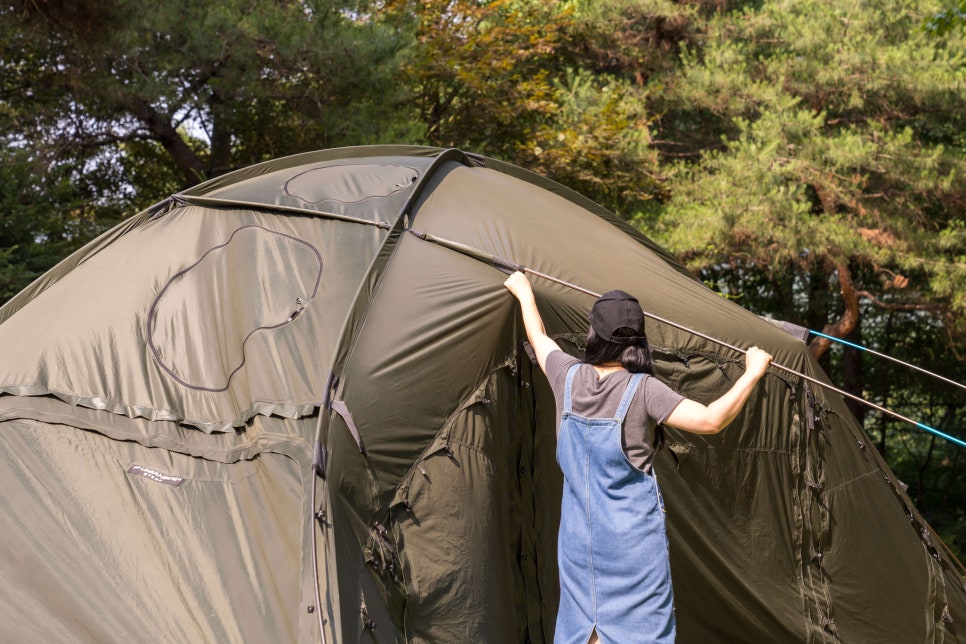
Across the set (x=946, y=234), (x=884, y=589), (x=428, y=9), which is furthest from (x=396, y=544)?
(x=428, y=9)

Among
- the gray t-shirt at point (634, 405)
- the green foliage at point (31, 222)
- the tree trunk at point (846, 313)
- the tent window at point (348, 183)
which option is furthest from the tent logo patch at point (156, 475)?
the tree trunk at point (846, 313)

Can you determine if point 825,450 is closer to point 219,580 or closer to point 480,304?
point 480,304

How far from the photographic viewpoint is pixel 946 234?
9.83 meters

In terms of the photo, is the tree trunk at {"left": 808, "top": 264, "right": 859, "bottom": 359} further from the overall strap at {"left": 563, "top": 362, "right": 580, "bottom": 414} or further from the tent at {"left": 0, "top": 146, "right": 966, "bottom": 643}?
the overall strap at {"left": 563, "top": 362, "right": 580, "bottom": 414}

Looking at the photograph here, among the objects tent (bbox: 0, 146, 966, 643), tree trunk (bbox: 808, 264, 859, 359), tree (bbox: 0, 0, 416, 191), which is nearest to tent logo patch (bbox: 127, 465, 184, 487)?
tent (bbox: 0, 146, 966, 643)

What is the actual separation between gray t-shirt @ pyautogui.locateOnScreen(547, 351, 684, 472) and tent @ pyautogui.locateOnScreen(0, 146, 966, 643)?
2.80 ft

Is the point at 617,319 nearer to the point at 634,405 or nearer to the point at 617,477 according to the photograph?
the point at 634,405

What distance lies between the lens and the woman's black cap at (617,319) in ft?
9.18

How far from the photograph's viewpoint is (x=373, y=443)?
3.37 metres

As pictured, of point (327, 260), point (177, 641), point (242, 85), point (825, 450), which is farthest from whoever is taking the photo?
point (242, 85)

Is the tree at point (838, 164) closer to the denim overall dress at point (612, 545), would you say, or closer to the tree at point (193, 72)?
the tree at point (193, 72)

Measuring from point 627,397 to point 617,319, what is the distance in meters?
0.23

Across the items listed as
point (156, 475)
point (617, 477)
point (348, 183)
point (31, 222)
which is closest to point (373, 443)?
point (156, 475)

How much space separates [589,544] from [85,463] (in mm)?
1846
